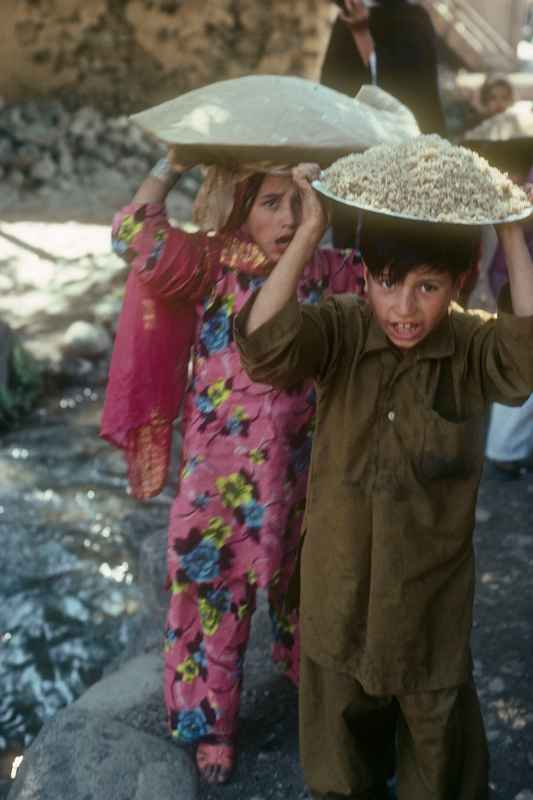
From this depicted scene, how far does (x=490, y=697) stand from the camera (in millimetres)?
2799

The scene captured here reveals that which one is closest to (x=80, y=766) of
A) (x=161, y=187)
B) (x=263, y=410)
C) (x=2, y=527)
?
(x=263, y=410)

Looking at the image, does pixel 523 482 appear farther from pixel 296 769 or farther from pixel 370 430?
pixel 370 430

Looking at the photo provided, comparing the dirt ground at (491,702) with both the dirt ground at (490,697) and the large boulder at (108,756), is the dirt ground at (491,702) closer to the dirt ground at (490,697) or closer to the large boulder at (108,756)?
the dirt ground at (490,697)

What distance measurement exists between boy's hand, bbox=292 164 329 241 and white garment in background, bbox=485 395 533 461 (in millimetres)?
2579

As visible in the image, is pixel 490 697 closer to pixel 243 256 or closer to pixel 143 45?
pixel 243 256

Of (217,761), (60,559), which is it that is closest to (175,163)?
(217,761)

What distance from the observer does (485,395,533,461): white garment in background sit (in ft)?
13.9

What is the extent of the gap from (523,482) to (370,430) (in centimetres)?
262

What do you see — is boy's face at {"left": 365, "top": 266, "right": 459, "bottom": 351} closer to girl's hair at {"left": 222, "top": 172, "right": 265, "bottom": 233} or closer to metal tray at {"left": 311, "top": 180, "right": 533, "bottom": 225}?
metal tray at {"left": 311, "top": 180, "right": 533, "bottom": 225}

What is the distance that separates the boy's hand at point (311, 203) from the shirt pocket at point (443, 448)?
0.38m

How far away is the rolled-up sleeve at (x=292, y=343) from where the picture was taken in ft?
5.78

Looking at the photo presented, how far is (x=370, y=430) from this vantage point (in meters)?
1.89

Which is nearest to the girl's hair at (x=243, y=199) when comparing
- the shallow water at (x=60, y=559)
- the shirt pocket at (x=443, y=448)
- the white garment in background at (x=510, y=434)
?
the shirt pocket at (x=443, y=448)

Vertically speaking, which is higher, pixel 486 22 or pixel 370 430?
pixel 370 430
